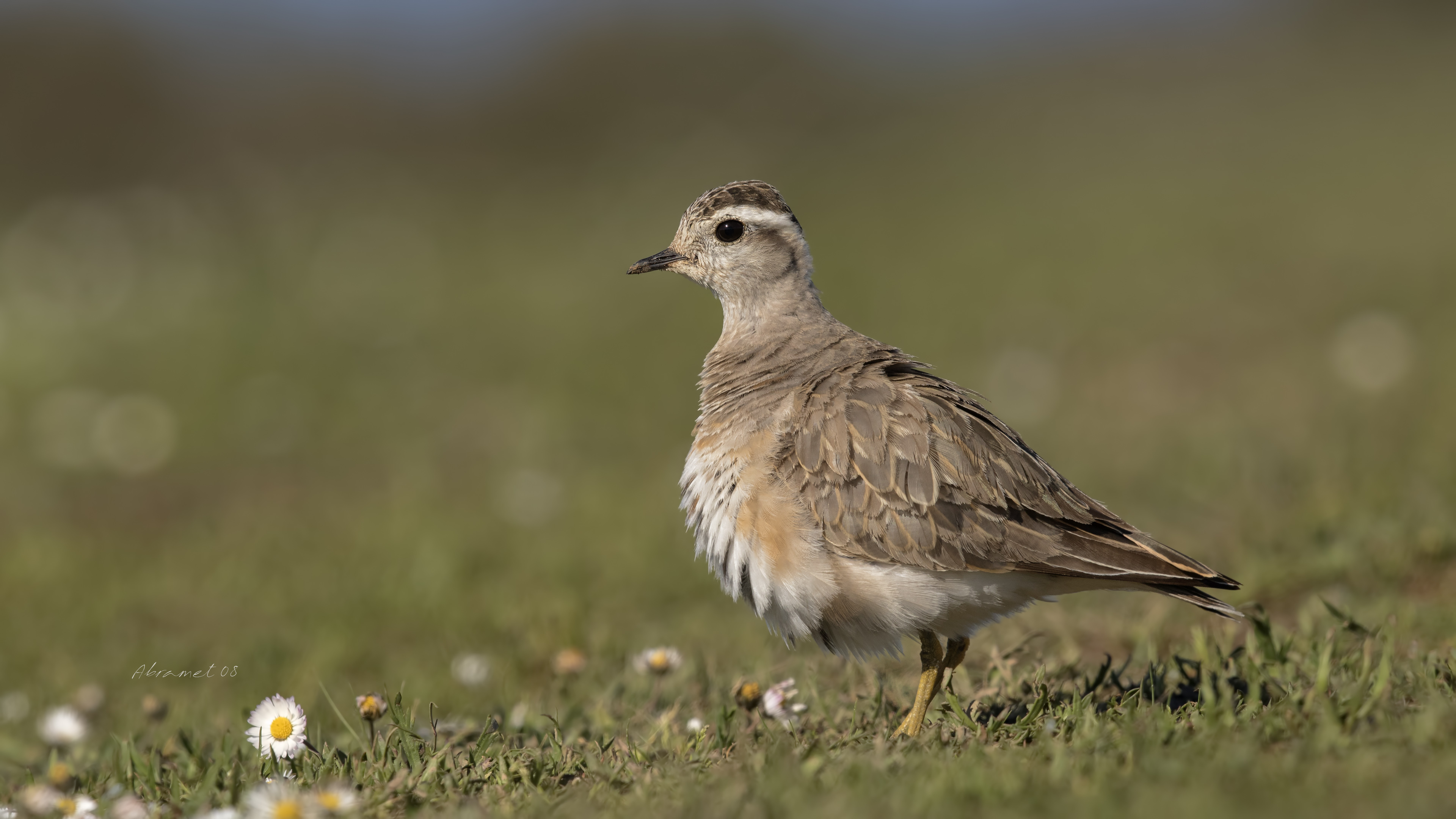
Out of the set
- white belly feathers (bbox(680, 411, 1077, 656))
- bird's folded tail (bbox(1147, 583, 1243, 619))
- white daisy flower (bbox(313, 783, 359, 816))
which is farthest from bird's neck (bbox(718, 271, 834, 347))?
white daisy flower (bbox(313, 783, 359, 816))

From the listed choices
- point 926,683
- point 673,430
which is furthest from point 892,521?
point 673,430

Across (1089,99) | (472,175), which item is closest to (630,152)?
(472,175)

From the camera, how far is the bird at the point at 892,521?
16.0 ft

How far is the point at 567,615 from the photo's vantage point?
6980 mm

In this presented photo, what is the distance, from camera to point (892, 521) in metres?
4.97

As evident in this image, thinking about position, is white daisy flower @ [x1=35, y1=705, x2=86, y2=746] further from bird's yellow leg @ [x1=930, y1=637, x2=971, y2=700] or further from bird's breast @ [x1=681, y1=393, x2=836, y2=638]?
bird's yellow leg @ [x1=930, y1=637, x2=971, y2=700]

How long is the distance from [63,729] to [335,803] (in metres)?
2.30

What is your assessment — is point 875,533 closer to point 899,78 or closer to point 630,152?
point 630,152

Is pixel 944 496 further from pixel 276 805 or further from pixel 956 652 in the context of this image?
pixel 276 805

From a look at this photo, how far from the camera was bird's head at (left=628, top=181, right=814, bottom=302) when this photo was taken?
6473 mm

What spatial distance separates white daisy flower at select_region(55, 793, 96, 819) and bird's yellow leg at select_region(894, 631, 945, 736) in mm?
2832

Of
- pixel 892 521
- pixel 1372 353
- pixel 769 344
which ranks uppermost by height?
pixel 769 344

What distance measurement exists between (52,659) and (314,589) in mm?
1531

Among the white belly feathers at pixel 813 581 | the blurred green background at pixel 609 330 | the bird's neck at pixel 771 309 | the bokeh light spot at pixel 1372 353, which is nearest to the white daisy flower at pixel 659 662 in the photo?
the blurred green background at pixel 609 330
